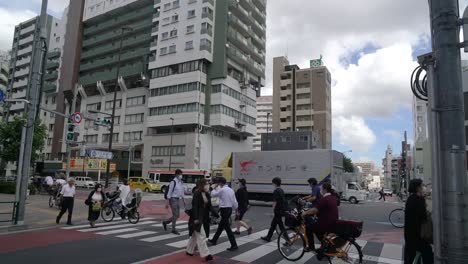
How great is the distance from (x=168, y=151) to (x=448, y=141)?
179 feet

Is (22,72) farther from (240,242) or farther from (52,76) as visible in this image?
(240,242)

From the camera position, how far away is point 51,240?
9547 mm

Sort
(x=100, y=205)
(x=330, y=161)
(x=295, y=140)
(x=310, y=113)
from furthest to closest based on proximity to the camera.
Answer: (x=310, y=113)
(x=295, y=140)
(x=330, y=161)
(x=100, y=205)

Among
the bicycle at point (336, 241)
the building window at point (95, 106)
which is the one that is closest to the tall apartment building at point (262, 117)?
the building window at point (95, 106)

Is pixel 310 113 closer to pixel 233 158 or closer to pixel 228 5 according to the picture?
pixel 228 5

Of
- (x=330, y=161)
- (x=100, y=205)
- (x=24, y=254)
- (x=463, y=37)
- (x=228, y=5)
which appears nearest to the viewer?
(x=463, y=37)

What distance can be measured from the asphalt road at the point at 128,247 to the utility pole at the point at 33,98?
222 cm

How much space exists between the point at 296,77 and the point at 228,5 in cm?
3664

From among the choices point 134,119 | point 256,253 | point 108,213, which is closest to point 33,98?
point 108,213

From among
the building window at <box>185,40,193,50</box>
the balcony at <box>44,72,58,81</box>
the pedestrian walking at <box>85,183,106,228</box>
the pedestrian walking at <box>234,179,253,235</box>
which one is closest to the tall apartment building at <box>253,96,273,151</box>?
the balcony at <box>44,72,58,81</box>

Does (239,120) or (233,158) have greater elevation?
(239,120)

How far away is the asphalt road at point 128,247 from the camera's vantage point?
24.8 ft

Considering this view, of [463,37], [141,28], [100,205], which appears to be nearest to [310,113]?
[141,28]

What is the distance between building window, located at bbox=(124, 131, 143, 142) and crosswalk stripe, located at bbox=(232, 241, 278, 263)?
55287 mm
